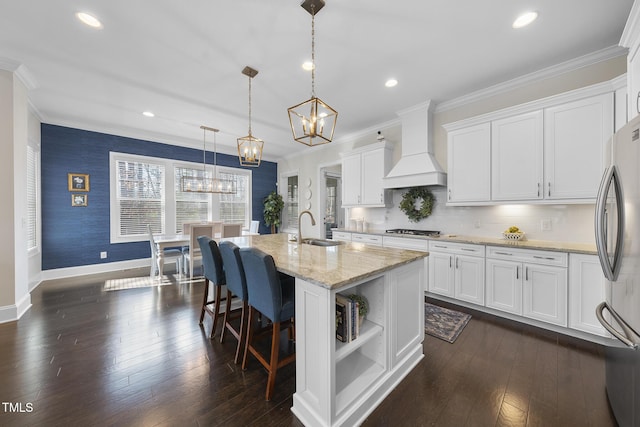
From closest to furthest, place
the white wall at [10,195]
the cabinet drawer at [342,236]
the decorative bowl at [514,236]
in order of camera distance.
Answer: the white wall at [10,195], the decorative bowl at [514,236], the cabinet drawer at [342,236]

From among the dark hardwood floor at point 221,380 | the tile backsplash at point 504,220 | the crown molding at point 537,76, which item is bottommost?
the dark hardwood floor at point 221,380

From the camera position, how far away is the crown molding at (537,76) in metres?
2.47

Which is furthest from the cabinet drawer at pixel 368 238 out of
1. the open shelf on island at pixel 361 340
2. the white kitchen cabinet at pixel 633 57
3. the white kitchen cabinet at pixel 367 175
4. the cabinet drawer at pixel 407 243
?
the white kitchen cabinet at pixel 633 57

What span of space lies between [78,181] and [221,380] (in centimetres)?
502

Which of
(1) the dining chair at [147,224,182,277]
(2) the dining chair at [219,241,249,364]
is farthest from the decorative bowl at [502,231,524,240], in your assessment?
(1) the dining chair at [147,224,182,277]

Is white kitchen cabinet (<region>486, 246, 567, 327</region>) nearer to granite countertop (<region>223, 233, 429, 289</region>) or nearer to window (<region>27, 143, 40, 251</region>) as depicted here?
granite countertop (<region>223, 233, 429, 289</region>)

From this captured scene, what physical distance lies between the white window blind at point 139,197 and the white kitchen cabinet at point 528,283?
20.5 ft

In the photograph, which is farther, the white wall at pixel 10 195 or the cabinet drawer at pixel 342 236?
the cabinet drawer at pixel 342 236

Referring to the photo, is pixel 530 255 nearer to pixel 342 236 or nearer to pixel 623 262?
pixel 623 262

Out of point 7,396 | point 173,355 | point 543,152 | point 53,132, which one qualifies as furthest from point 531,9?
point 53,132

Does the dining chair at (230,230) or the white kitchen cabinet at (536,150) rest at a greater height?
the white kitchen cabinet at (536,150)

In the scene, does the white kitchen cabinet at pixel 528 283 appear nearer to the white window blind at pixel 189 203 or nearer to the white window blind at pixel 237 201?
the white window blind at pixel 237 201

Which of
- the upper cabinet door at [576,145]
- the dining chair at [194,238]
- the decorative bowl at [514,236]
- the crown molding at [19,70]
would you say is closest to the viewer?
the upper cabinet door at [576,145]

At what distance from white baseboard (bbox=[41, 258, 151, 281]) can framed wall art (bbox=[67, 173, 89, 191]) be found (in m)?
1.49
